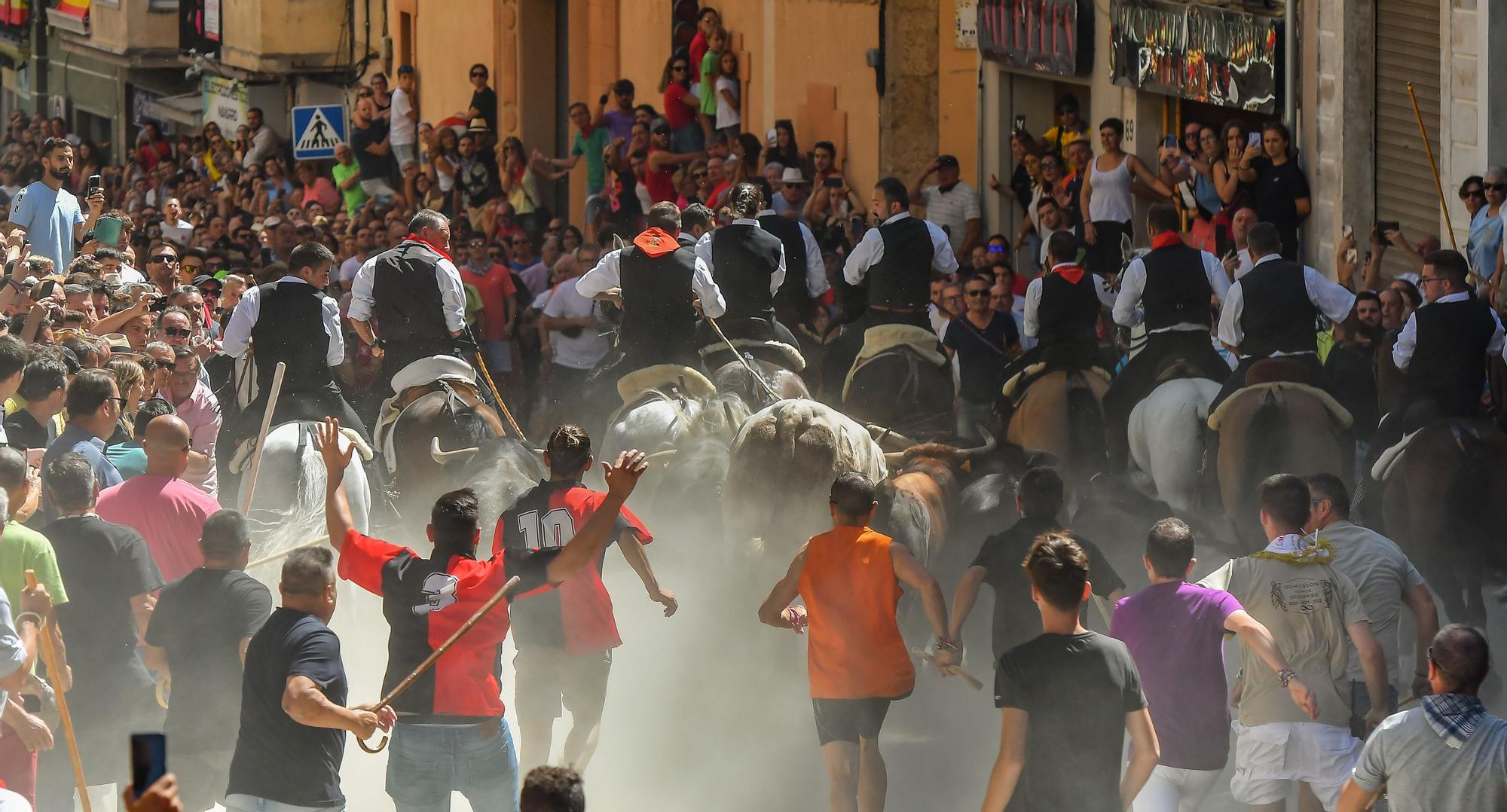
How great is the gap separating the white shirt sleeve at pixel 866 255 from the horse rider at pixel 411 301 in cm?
229

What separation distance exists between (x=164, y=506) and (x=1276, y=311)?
517 centimetres

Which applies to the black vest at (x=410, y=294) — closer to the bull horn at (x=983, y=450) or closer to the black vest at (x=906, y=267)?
the black vest at (x=906, y=267)

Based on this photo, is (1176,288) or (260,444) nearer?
(260,444)

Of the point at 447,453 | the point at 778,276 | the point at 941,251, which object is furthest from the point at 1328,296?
the point at 447,453

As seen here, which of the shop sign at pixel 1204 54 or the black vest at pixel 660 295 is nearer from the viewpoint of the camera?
the black vest at pixel 660 295

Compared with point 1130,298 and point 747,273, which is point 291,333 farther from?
point 1130,298

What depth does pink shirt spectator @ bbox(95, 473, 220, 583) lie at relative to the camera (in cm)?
771

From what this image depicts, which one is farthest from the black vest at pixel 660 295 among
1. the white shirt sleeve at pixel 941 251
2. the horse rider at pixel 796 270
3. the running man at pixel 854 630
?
the running man at pixel 854 630

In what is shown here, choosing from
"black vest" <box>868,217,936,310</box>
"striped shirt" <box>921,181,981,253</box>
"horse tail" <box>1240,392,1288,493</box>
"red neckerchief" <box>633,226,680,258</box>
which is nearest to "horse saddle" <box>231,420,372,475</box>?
"red neckerchief" <box>633,226,680,258</box>

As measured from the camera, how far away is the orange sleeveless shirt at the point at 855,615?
6977 mm

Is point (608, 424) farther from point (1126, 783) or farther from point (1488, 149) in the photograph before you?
point (1488, 149)

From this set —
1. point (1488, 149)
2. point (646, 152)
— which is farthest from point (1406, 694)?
point (646, 152)

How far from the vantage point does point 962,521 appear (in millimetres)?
9461

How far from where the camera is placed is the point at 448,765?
20.9ft
